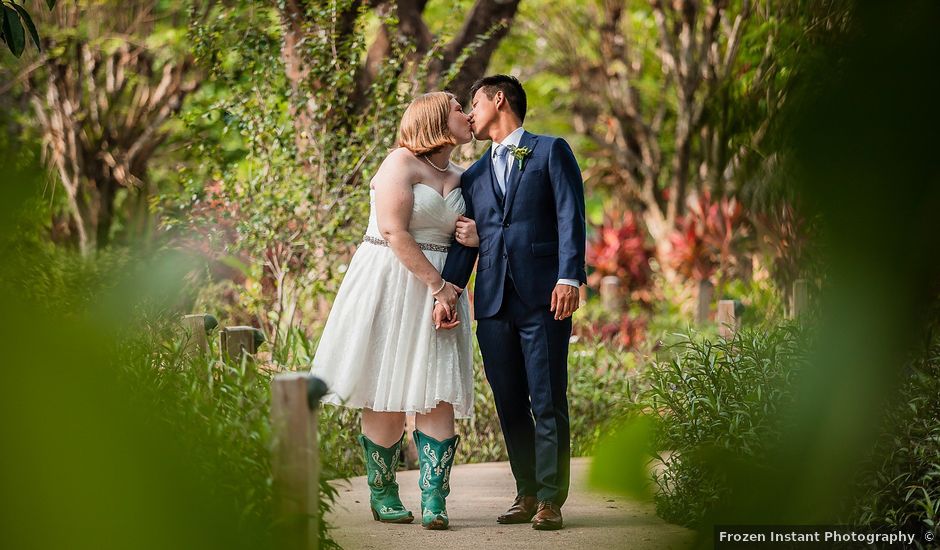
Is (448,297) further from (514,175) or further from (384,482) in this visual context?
(384,482)

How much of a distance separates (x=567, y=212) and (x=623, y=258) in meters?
12.6

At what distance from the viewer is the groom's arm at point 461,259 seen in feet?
13.9

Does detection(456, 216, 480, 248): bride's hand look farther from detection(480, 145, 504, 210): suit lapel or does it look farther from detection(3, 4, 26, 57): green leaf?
detection(3, 4, 26, 57): green leaf

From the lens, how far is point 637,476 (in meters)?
0.60

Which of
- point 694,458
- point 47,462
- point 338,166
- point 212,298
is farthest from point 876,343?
point 212,298

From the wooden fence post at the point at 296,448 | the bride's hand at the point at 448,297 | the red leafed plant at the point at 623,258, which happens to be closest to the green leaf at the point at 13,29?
Answer: the wooden fence post at the point at 296,448

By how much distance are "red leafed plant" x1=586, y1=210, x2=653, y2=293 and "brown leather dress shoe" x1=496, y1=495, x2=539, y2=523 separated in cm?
1223

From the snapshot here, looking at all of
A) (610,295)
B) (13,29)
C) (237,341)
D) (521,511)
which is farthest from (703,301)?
(13,29)

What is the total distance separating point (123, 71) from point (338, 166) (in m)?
8.95

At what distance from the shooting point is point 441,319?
13.5 ft

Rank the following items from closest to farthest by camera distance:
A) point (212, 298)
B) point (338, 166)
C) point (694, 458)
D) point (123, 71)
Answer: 1. point (694, 458)
2. point (338, 166)
3. point (212, 298)
4. point (123, 71)

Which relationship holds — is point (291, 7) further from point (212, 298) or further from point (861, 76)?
point (861, 76)

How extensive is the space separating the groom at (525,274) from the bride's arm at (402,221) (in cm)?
13

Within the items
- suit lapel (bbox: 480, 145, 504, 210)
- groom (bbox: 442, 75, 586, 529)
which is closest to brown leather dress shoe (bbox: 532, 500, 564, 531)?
groom (bbox: 442, 75, 586, 529)
